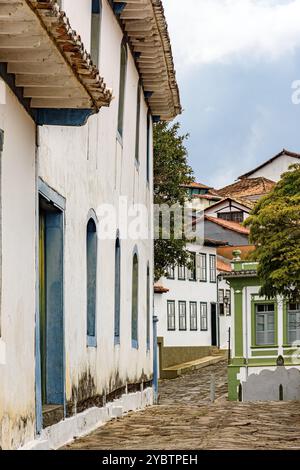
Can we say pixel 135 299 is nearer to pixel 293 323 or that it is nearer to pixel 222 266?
pixel 293 323

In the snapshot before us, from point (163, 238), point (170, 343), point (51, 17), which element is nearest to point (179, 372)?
point (170, 343)

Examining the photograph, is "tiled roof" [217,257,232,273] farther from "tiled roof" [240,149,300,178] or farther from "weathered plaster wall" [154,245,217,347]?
"tiled roof" [240,149,300,178]

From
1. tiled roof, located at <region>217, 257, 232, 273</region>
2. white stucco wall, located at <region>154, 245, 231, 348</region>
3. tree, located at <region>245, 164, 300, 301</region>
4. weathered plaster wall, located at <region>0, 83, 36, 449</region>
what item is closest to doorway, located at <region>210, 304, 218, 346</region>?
white stucco wall, located at <region>154, 245, 231, 348</region>

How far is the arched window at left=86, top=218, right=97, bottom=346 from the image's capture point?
14.3 meters

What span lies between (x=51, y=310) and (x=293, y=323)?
3539 cm

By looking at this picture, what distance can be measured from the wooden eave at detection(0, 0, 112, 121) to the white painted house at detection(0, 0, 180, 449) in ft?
0.05

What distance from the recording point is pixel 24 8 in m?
7.46

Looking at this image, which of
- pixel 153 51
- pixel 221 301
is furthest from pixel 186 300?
pixel 153 51

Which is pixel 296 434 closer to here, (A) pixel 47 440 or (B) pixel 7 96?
(A) pixel 47 440

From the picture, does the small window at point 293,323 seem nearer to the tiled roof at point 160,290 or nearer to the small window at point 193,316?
the tiled roof at point 160,290

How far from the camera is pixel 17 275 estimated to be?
9.62 m

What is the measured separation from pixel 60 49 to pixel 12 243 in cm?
175

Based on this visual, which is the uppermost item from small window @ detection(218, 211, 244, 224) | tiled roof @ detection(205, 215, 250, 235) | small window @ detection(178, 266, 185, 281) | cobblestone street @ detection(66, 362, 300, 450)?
small window @ detection(218, 211, 244, 224)

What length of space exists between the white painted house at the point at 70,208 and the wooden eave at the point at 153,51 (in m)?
0.03
